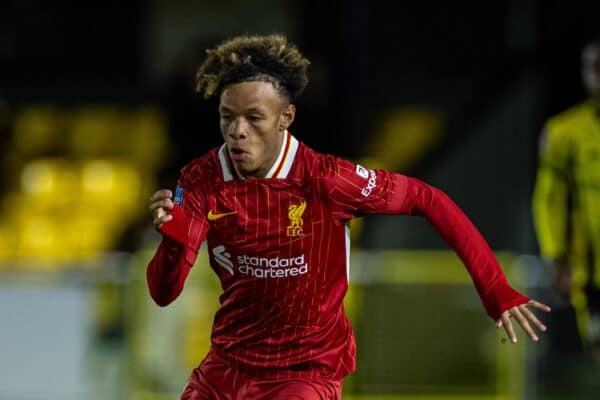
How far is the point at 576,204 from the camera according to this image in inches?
266

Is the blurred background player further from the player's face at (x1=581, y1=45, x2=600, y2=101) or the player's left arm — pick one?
the player's left arm

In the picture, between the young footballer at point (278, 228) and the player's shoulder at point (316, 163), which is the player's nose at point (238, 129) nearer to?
the young footballer at point (278, 228)

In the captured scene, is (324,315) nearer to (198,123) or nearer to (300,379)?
(300,379)

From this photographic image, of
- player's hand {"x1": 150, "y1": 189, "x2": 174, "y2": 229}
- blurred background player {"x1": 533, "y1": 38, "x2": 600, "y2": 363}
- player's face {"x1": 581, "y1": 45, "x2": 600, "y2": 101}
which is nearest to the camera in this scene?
player's hand {"x1": 150, "y1": 189, "x2": 174, "y2": 229}

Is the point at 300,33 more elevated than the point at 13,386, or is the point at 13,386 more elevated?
the point at 300,33

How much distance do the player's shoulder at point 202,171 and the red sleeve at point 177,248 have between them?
0.07 meters

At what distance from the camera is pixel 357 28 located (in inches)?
426

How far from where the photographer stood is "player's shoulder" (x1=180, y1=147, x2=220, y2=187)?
14.0 ft

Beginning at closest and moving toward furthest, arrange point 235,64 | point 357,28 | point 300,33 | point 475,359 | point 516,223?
1. point 235,64
2. point 475,359
3. point 516,223
4. point 357,28
5. point 300,33

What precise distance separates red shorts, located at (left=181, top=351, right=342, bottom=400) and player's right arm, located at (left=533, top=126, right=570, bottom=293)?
266cm

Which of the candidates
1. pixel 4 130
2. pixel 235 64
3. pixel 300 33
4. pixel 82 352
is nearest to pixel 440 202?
pixel 235 64

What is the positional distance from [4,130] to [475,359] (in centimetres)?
657

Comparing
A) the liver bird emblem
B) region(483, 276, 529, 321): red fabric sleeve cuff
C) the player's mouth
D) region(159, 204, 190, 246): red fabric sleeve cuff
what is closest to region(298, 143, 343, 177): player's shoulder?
the liver bird emblem

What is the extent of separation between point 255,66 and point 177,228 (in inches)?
25.9
